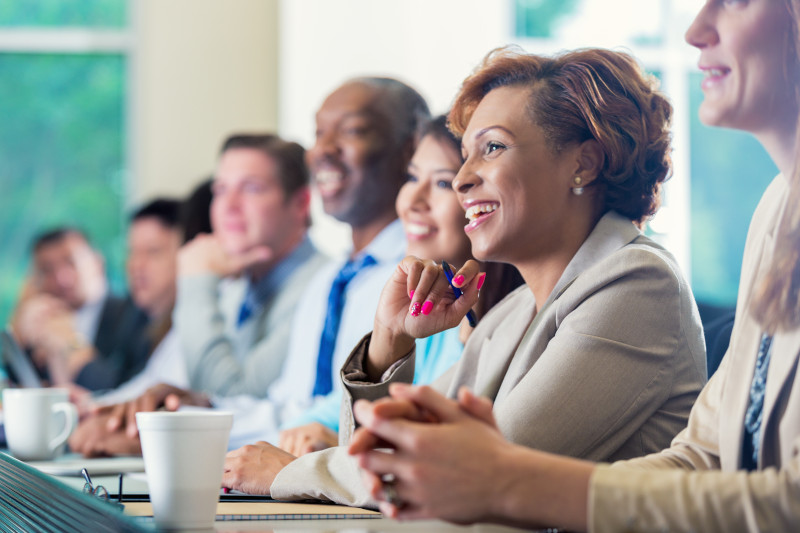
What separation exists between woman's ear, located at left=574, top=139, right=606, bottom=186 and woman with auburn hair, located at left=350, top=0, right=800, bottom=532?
33 cm

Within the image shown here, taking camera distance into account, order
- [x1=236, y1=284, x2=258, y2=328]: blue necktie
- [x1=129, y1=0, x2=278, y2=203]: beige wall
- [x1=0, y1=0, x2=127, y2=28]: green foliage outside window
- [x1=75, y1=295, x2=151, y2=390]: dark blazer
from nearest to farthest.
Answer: [x1=236, y1=284, x2=258, y2=328]: blue necktie, [x1=75, y1=295, x2=151, y2=390]: dark blazer, [x1=129, y1=0, x2=278, y2=203]: beige wall, [x1=0, y1=0, x2=127, y2=28]: green foliage outside window

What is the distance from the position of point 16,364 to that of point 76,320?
1.55m

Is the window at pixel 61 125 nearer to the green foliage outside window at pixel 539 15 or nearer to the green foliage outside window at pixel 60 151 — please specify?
the green foliage outside window at pixel 60 151

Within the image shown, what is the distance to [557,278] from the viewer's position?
1284 mm

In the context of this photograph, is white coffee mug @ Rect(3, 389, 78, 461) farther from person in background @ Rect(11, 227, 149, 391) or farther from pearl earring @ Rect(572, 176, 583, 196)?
person in background @ Rect(11, 227, 149, 391)

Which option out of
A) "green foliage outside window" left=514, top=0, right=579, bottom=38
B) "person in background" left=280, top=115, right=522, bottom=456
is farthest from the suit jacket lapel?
"green foliage outside window" left=514, top=0, right=579, bottom=38

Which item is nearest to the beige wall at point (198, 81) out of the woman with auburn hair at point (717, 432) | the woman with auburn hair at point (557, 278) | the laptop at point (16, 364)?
the laptop at point (16, 364)

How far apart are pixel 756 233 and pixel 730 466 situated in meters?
0.25

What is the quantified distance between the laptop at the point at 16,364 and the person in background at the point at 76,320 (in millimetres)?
896

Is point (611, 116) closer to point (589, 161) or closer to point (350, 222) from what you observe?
point (589, 161)

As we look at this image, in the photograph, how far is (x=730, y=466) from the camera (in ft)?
2.71

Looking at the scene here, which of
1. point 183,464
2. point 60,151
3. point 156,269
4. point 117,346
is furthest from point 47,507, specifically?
point 60,151

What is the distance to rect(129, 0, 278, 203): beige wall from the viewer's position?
4.46 metres

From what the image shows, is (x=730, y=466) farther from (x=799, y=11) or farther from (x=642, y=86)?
(x=642, y=86)
